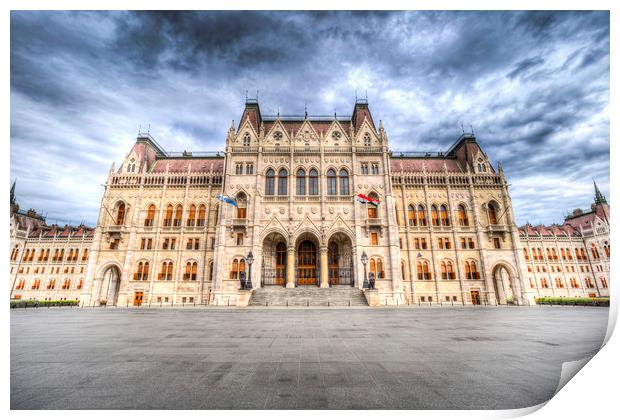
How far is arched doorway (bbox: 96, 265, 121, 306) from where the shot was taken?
104 ft

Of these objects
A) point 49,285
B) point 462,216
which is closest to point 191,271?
point 49,285

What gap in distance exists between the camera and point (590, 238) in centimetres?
2655

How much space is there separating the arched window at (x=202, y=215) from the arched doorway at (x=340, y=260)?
52.4 ft

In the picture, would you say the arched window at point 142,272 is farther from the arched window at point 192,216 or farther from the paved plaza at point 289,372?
the paved plaza at point 289,372

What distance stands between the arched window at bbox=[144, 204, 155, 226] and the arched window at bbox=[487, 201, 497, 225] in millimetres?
42230

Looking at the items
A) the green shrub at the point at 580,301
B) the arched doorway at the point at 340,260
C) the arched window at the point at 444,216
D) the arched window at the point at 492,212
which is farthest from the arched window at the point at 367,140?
the green shrub at the point at 580,301

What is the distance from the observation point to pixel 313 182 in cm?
3250

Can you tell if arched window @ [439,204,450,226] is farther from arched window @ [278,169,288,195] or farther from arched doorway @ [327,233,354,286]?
arched window @ [278,169,288,195]

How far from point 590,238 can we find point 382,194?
795 inches

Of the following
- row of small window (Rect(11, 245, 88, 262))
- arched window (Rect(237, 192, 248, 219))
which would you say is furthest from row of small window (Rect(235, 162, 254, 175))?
row of small window (Rect(11, 245, 88, 262))

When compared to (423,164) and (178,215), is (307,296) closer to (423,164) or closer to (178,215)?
(178,215)

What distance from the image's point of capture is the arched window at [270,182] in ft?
105
